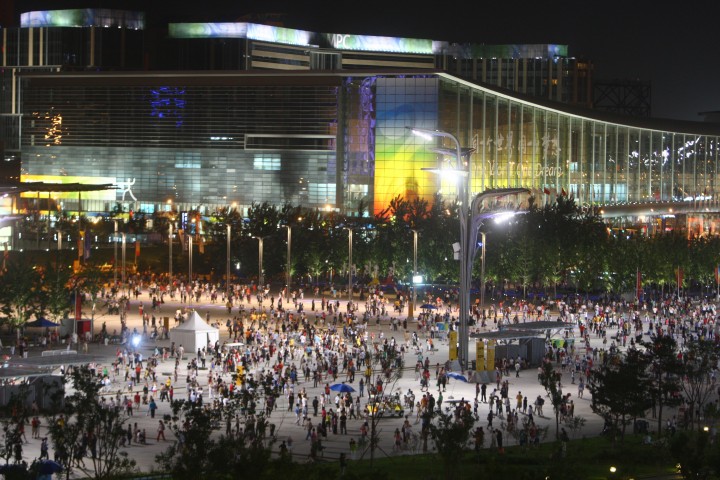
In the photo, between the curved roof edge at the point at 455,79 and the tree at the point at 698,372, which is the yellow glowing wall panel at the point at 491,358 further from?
the curved roof edge at the point at 455,79

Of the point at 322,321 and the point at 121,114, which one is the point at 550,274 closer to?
the point at 322,321

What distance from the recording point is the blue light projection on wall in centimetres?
14838

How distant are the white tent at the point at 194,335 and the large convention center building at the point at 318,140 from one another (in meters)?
72.6

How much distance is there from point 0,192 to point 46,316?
8604 mm

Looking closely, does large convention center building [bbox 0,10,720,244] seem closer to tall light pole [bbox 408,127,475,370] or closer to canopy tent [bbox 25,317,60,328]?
canopy tent [bbox 25,317,60,328]

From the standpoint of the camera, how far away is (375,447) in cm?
4141

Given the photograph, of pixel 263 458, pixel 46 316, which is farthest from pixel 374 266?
pixel 263 458

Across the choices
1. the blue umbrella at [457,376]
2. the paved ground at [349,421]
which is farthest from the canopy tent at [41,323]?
the blue umbrella at [457,376]

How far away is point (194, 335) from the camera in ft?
200

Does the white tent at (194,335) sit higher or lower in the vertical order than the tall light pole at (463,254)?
lower

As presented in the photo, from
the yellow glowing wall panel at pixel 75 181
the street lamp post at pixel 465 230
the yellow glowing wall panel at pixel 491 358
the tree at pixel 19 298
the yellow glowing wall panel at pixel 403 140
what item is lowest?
the yellow glowing wall panel at pixel 491 358

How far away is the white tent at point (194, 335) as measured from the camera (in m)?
61.0

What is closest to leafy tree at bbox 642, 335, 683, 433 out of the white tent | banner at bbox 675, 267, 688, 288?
the white tent

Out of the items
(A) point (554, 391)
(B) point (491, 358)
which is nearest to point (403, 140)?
(B) point (491, 358)
